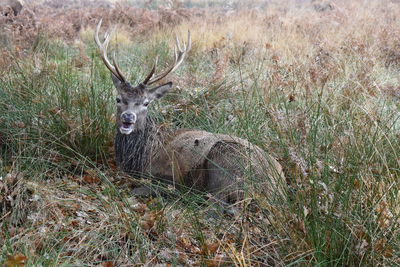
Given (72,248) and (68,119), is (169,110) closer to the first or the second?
(68,119)

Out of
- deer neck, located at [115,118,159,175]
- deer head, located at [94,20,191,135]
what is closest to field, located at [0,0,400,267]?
deer neck, located at [115,118,159,175]

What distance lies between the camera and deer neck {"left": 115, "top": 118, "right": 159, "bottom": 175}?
579 centimetres

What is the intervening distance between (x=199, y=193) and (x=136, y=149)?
867 mm

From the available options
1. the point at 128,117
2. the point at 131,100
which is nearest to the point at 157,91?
the point at 131,100

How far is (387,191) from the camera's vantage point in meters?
3.56

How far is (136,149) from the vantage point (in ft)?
19.2

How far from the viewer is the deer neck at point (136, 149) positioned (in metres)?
5.79

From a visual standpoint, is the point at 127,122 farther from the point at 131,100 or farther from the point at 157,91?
the point at 157,91

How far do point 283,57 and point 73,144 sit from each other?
4.53 metres

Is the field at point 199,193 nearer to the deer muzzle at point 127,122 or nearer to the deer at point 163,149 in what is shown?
the deer at point 163,149

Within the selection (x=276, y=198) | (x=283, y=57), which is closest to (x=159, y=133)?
(x=276, y=198)

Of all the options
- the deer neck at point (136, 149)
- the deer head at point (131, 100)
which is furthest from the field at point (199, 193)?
the deer head at point (131, 100)

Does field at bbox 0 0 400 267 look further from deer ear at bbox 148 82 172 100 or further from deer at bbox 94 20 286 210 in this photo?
deer ear at bbox 148 82 172 100

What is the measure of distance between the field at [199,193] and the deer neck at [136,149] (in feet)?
0.56
